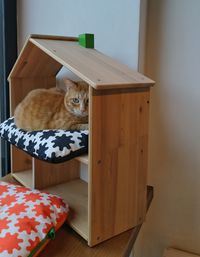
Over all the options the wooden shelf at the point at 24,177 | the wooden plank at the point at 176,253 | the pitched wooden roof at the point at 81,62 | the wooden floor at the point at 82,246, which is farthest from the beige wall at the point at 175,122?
the wooden shelf at the point at 24,177

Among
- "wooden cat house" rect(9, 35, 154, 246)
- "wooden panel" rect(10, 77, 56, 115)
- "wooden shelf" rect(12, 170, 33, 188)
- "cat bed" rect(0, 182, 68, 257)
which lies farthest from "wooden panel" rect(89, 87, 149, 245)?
"wooden panel" rect(10, 77, 56, 115)

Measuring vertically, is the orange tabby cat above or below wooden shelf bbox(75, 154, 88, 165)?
above

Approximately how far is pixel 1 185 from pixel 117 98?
0.55 meters

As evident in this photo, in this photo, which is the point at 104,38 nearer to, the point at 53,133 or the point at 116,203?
the point at 53,133

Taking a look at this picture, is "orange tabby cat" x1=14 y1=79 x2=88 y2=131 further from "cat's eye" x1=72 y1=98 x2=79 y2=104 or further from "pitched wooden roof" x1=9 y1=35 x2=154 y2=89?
"pitched wooden roof" x1=9 y1=35 x2=154 y2=89

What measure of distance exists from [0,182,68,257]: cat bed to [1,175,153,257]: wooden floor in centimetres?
3

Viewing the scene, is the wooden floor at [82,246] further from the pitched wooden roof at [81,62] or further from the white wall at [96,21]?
the white wall at [96,21]

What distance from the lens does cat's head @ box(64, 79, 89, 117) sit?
2.97 feet

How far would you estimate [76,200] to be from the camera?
1.01 meters

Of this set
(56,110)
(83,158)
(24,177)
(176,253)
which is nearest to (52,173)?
(24,177)

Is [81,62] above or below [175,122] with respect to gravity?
above

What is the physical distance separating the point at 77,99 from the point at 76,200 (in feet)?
1.17

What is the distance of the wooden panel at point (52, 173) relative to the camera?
1027 millimetres

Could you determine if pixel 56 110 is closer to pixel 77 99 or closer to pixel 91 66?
pixel 77 99
